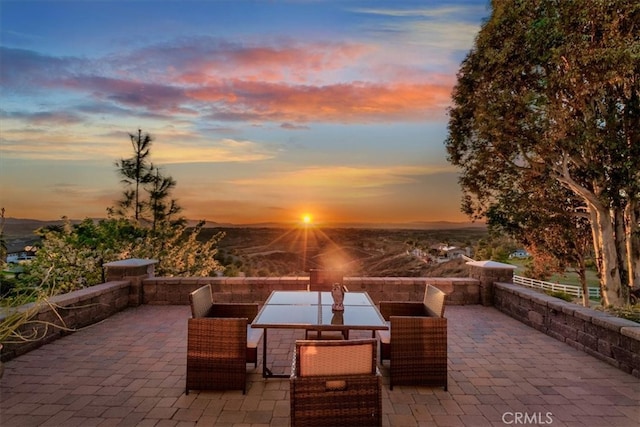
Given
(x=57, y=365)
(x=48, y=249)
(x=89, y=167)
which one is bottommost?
(x=57, y=365)

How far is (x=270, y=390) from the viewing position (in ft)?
10.6

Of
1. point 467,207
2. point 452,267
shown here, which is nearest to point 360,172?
point 467,207

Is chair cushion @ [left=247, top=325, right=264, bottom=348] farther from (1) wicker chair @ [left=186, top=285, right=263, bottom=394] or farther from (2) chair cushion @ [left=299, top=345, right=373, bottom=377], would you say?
(2) chair cushion @ [left=299, top=345, right=373, bottom=377]

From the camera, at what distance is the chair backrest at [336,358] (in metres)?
2.18

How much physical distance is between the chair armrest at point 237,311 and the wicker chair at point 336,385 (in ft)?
5.92

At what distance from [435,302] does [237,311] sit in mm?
2074

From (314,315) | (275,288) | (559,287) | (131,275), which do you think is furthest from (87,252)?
(559,287)

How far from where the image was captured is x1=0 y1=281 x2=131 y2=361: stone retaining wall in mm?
4059

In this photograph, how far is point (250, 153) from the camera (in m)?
11.6

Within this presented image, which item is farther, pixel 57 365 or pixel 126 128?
pixel 126 128

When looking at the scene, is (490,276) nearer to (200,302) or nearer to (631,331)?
(631,331)

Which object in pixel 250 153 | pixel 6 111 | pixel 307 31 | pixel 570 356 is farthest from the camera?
pixel 250 153

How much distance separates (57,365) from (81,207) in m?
6.88

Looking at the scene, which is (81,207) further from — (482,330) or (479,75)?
(479,75)
